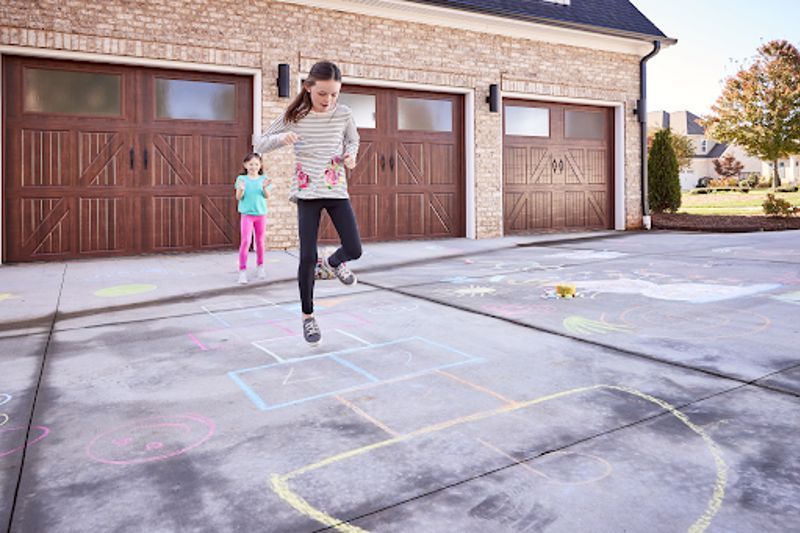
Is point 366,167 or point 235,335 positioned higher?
point 366,167

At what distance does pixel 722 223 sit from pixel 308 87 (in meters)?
12.7

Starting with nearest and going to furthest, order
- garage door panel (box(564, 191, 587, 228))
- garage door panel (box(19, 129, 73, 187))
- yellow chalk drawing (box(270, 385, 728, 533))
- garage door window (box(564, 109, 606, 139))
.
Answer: yellow chalk drawing (box(270, 385, 728, 533)) → garage door panel (box(19, 129, 73, 187)) → garage door window (box(564, 109, 606, 139)) → garage door panel (box(564, 191, 587, 228))

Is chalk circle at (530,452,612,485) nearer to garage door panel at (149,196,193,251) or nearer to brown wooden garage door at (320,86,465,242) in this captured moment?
garage door panel at (149,196,193,251)

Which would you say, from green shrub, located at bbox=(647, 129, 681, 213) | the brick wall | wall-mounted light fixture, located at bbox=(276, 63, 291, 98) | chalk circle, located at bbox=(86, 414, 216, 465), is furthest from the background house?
chalk circle, located at bbox=(86, 414, 216, 465)

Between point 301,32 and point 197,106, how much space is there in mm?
2025

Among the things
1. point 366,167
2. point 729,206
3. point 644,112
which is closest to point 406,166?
point 366,167

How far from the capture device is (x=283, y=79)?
9367 mm

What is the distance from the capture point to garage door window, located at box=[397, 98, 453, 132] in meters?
10.7

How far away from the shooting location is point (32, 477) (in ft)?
6.52

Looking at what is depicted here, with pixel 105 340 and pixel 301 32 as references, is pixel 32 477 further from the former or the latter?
pixel 301 32

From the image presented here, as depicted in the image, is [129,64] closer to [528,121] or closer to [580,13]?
[528,121]

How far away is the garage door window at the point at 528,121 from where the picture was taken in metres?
11.9

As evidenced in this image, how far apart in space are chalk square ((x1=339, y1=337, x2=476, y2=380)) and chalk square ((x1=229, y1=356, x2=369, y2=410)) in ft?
0.40

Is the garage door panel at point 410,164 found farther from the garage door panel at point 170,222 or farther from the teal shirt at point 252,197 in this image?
the teal shirt at point 252,197
